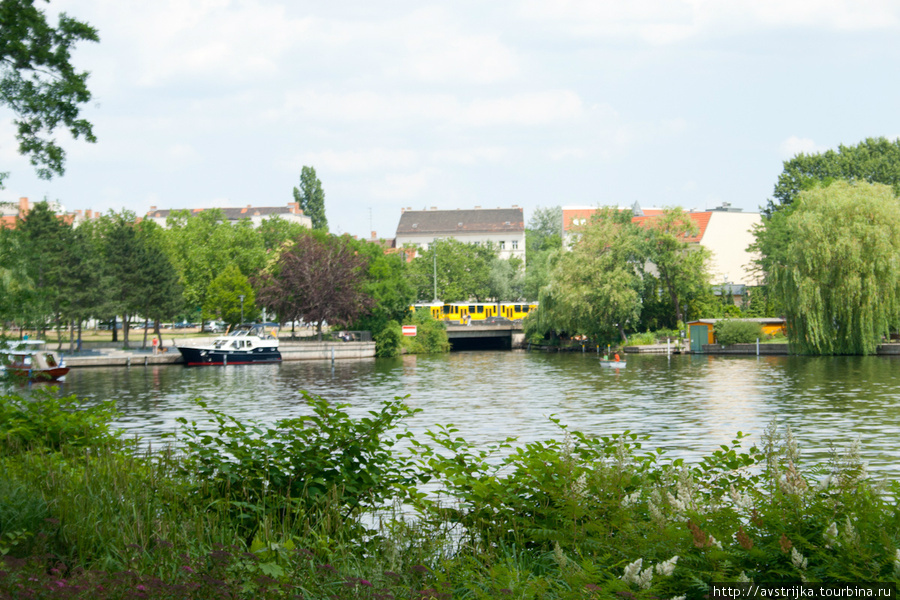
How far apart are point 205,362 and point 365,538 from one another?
53955 millimetres

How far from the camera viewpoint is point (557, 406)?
96.0ft

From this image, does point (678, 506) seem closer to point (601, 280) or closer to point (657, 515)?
point (657, 515)

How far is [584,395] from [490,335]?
165 ft

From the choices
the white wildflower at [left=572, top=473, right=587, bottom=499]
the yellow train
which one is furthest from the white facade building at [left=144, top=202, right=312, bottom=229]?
the white wildflower at [left=572, top=473, right=587, bottom=499]

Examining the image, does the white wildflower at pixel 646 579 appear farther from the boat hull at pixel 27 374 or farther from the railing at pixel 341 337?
the railing at pixel 341 337

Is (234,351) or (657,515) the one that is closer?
(657,515)

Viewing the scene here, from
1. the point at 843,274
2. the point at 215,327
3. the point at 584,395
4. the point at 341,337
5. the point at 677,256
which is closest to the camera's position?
the point at 584,395

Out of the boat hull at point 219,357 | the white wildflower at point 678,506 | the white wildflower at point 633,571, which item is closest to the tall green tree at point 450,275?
the boat hull at point 219,357

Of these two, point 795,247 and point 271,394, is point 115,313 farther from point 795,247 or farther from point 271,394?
point 795,247

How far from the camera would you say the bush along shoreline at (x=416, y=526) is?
4.28 m

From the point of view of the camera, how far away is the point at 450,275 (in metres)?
109

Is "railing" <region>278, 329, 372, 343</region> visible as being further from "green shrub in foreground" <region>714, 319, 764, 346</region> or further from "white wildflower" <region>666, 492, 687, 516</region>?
"white wildflower" <region>666, 492, 687, 516</region>

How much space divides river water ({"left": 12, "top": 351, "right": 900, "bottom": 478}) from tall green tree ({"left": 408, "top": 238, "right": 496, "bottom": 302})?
5039 centimetres

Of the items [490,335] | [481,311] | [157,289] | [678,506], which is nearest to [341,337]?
[157,289]
